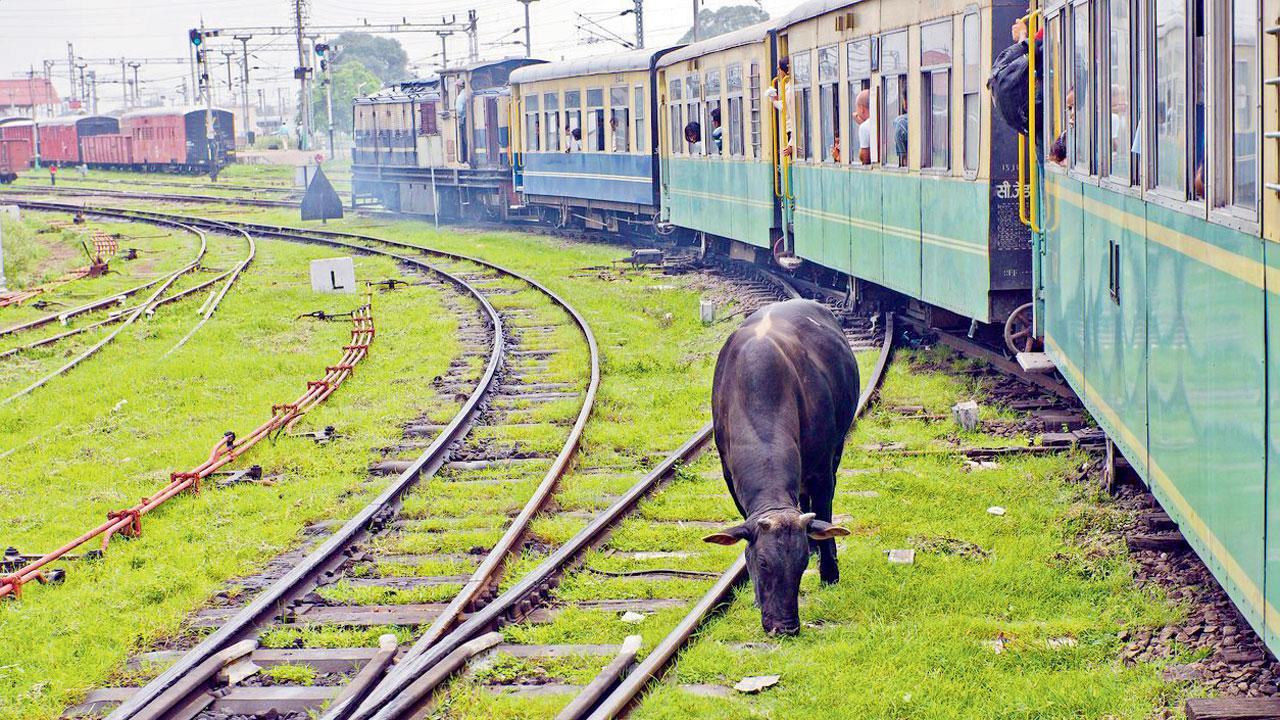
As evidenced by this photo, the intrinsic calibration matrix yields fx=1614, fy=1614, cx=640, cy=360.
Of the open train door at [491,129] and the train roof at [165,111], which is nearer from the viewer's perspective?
the open train door at [491,129]

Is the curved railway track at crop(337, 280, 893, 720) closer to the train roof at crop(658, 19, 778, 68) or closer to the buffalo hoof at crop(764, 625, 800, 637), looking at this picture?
the buffalo hoof at crop(764, 625, 800, 637)

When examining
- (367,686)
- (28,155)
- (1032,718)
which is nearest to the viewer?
(1032,718)

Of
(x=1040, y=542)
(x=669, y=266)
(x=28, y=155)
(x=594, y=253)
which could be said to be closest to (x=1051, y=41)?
(x=1040, y=542)

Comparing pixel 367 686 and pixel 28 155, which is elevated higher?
pixel 28 155

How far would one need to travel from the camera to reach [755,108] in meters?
20.4

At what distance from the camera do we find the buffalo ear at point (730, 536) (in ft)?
22.0

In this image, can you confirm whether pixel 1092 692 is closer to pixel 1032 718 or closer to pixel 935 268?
pixel 1032 718

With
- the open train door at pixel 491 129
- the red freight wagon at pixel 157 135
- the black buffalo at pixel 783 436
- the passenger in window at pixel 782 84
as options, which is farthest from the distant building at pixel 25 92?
the black buffalo at pixel 783 436

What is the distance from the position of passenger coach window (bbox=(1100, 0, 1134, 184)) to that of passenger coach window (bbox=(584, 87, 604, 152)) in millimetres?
23101

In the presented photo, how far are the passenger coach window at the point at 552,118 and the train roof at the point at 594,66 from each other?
1.40 feet

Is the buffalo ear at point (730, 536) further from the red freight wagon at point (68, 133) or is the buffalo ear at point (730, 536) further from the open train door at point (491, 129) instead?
the red freight wagon at point (68, 133)

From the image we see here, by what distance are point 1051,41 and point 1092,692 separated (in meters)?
5.14

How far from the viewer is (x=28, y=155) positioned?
81.6 meters

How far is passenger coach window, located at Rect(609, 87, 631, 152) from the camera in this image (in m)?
29.2
